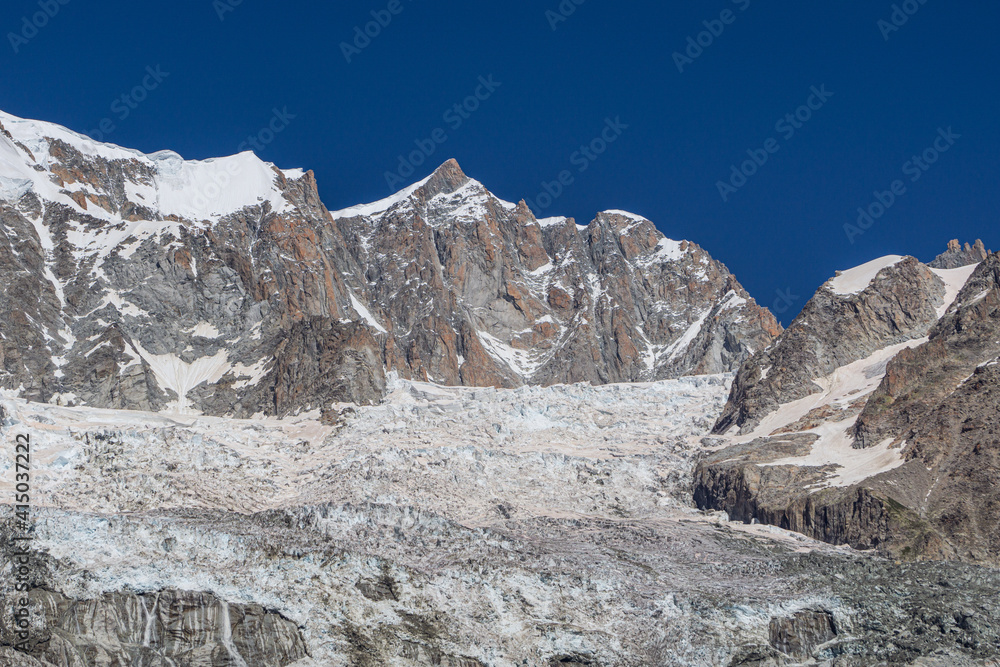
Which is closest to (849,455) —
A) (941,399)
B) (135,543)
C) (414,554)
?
(941,399)

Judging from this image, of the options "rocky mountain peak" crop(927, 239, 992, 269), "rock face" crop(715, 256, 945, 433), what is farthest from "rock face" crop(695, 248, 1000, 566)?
"rocky mountain peak" crop(927, 239, 992, 269)

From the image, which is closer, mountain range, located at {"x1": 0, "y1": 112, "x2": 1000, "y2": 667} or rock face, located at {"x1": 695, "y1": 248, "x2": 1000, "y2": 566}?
mountain range, located at {"x1": 0, "y1": 112, "x2": 1000, "y2": 667}

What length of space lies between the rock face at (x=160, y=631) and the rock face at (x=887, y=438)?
43.5 meters

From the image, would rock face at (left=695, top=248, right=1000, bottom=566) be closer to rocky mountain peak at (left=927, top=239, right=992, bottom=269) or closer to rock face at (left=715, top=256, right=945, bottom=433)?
rock face at (left=715, top=256, right=945, bottom=433)

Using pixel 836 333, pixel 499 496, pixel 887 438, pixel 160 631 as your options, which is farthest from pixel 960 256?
pixel 160 631

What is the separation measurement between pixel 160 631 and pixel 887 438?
62.0 m

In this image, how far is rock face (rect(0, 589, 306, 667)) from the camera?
64438mm

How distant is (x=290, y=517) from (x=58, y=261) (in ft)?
352

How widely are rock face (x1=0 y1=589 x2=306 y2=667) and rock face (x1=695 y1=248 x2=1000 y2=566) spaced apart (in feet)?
143

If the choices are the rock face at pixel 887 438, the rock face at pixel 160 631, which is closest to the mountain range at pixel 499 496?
the rock face at pixel 160 631

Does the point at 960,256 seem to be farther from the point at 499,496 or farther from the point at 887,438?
the point at 499,496

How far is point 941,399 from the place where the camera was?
101 metres

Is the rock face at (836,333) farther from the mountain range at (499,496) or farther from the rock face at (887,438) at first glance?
the mountain range at (499,496)

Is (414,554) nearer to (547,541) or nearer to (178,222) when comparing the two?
(547,541)
